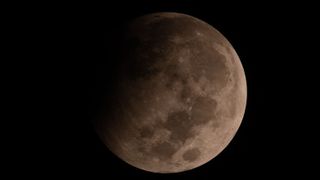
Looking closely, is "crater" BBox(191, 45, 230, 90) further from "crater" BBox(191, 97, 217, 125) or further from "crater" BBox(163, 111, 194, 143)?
"crater" BBox(163, 111, 194, 143)

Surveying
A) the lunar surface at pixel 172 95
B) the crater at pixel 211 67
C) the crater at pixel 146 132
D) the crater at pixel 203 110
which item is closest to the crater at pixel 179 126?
the lunar surface at pixel 172 95

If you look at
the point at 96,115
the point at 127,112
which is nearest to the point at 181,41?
the point at 127,112

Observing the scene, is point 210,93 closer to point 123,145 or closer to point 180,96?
point 180,96

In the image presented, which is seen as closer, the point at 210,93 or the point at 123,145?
the point at 210,93

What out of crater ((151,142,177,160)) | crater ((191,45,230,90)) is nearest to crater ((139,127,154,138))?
crater ((151,142,177,160))

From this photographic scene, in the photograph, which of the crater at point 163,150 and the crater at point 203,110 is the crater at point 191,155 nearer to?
the crater at point 163,150

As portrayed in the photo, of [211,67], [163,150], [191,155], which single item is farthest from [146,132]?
[211,67]

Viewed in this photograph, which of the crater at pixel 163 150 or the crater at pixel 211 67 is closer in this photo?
the crater at pixel 211 67
